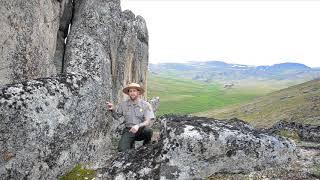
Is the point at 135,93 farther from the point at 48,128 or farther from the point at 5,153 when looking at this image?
the point at 5,153

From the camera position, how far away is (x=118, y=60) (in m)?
33.5

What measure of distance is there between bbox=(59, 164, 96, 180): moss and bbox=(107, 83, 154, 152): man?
2.96 m

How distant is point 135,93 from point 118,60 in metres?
11.5

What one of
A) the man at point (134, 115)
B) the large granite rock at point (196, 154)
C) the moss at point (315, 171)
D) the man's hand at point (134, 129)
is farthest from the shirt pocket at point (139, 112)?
the moss at point (315, 171)

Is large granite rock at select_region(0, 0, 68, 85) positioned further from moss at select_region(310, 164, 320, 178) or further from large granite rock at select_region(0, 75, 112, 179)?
moss at select_region(310, 164, 320, 178)

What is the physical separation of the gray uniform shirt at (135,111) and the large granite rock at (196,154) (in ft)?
→ 4.06

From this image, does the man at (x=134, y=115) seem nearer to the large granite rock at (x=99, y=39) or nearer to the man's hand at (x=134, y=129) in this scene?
the man's hand at (x=134, y=129)

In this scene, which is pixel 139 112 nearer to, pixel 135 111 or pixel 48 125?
pixel 135 111

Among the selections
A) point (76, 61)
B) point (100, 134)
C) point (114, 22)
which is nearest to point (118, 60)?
point (114, 22)

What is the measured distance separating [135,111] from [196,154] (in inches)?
171

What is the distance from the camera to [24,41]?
26.0 meters

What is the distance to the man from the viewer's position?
2253 centimetres

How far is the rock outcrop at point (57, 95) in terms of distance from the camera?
18547 mm

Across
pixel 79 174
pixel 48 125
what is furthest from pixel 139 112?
pixel 48 125
